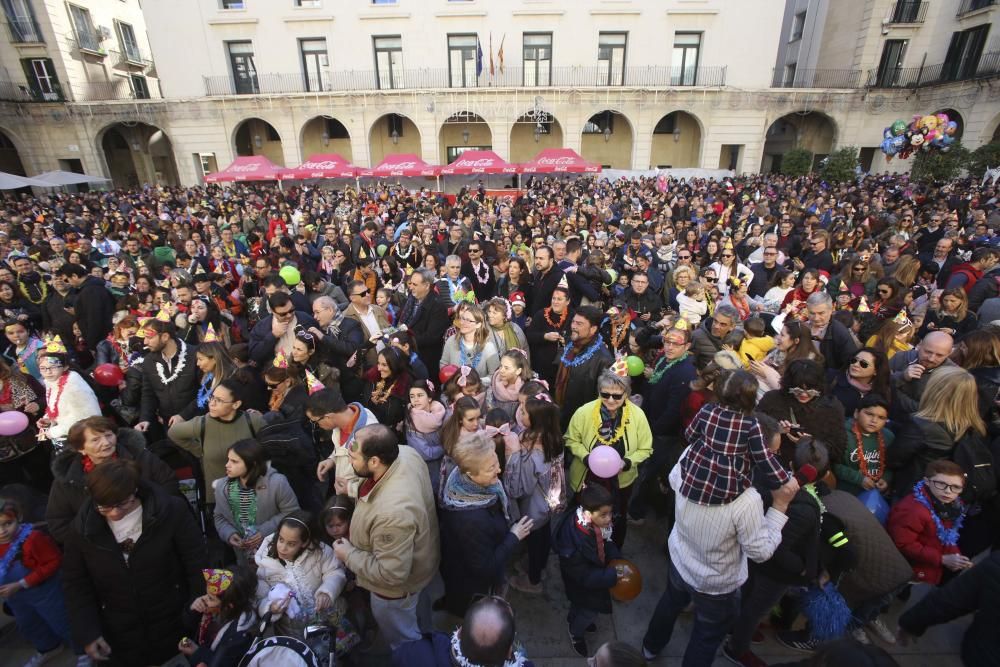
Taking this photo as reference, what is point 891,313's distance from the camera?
5.15 metres

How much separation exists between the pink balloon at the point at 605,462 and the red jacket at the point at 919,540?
5.47 feet

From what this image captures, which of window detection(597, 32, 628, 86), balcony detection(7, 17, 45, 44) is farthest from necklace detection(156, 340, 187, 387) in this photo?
balcony detection(7, 17, 45, 44)

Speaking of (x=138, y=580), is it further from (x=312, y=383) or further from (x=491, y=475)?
(x=491, y=475)

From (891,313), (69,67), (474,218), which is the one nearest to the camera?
(891,313)

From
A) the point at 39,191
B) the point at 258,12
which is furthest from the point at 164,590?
the point at 39,191

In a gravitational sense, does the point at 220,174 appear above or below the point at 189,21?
below

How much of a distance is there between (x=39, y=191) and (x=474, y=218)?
26998 millimetres

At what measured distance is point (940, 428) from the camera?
2980mm

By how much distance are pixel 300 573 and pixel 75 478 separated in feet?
4.62

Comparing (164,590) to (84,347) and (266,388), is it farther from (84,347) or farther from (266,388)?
(84,347)

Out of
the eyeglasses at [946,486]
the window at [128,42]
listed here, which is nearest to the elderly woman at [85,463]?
the eyeglasses at [946,486]

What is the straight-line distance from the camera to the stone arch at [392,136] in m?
27.0

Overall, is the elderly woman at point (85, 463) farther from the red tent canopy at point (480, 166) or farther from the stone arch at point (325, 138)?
the stone arch at point (325, 138)

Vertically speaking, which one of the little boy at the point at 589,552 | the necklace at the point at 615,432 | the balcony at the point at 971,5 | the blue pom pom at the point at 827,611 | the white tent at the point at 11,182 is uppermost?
the balcony at the point at 971,5
